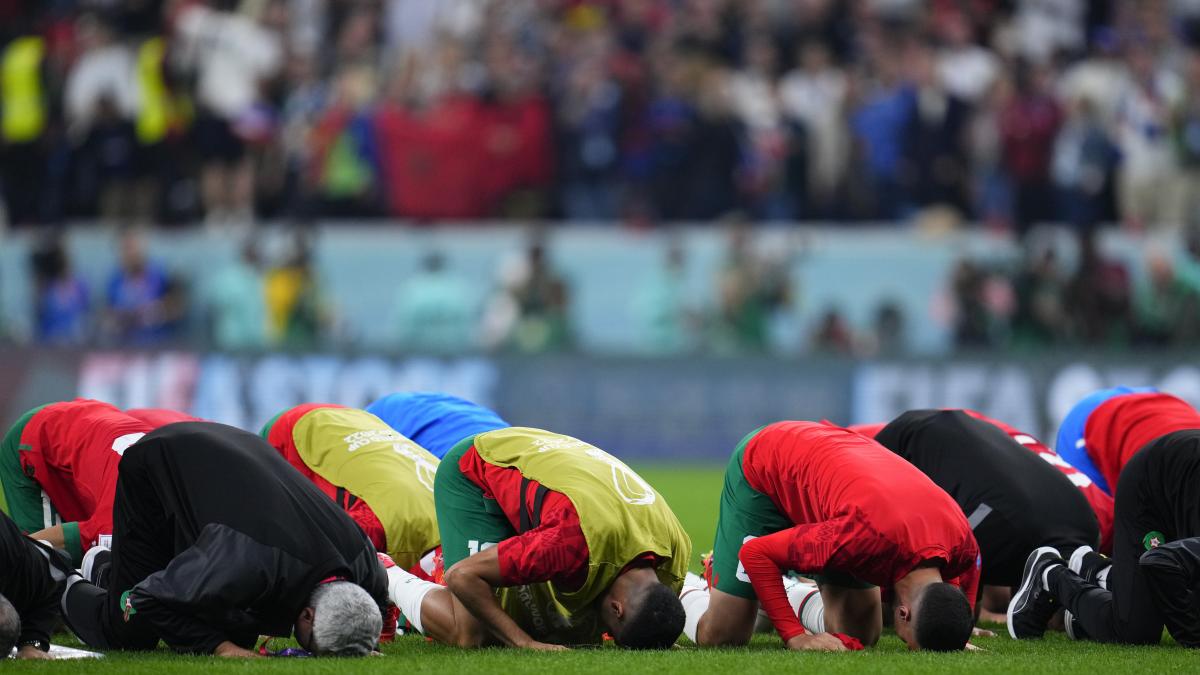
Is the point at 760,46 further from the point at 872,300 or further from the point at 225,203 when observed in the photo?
the point at 225,203

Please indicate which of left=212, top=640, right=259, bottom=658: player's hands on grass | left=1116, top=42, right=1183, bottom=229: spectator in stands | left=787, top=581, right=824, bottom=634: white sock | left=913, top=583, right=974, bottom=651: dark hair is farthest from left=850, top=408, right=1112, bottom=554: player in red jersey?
left=1116, top=42, right=1183, bottom=229: spectator in stands

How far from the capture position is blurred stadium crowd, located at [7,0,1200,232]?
20.4 m

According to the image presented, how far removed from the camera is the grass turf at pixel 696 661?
6.71 metres

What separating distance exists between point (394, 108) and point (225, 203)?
2382 millimetres

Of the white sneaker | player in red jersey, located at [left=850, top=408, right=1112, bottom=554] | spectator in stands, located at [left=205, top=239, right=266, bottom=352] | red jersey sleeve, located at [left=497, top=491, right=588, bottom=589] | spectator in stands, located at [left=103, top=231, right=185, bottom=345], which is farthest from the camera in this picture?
spectator in stands, located at [left=103, top=231, right=185, bottom=345]

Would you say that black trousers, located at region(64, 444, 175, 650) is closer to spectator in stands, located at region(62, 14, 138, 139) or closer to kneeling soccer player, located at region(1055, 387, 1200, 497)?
kneeling soccer player, located at region(1055, 387, 1200, 497)

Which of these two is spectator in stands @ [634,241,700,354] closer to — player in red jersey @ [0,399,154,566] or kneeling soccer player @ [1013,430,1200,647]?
player in red jersey @ [0,399,154,566]

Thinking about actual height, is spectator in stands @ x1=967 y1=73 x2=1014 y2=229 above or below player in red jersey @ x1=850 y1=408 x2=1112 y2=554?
above

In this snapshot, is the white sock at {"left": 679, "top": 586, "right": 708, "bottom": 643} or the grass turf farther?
the white sock at {"left": 679, "top": 586, "right": 708, "bottom": 643}

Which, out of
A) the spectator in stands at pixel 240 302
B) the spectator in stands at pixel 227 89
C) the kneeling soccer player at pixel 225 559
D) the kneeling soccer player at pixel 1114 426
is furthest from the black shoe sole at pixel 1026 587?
the spectator in stands at pixel 227 89

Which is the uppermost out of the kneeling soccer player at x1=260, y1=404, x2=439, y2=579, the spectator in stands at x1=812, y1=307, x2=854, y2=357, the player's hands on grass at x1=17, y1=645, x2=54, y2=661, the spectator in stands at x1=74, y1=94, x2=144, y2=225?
the spectator in stands at x1=74, y1=94, x2=144, y2=225

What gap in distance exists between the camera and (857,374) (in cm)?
1888

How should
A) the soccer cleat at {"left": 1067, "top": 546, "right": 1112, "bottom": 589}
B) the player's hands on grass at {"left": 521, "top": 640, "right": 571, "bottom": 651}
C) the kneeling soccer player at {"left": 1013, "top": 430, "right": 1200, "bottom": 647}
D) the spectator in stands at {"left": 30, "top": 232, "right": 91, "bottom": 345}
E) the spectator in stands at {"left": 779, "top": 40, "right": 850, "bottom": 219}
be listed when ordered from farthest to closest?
the spectator in stands at {"left": 779, "top": 40, "right": 850, "bottom": 219} → the spectator in stands at {"left": 30, "top": 232, "right": 91, "bottom": 345} → the soccer cleat at {"left": 1067, "top": 546, "right": 1112, "bottom": 589} → the kneeling soccer player at {"left": 1013, "top": 430, "right": 1200, "bottom": 647} → the player's hands on grass at {"left": 521, "top": 640, "right": 571, "bottom": 651}

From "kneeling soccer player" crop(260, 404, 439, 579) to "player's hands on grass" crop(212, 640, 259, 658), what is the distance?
3.92 feet
